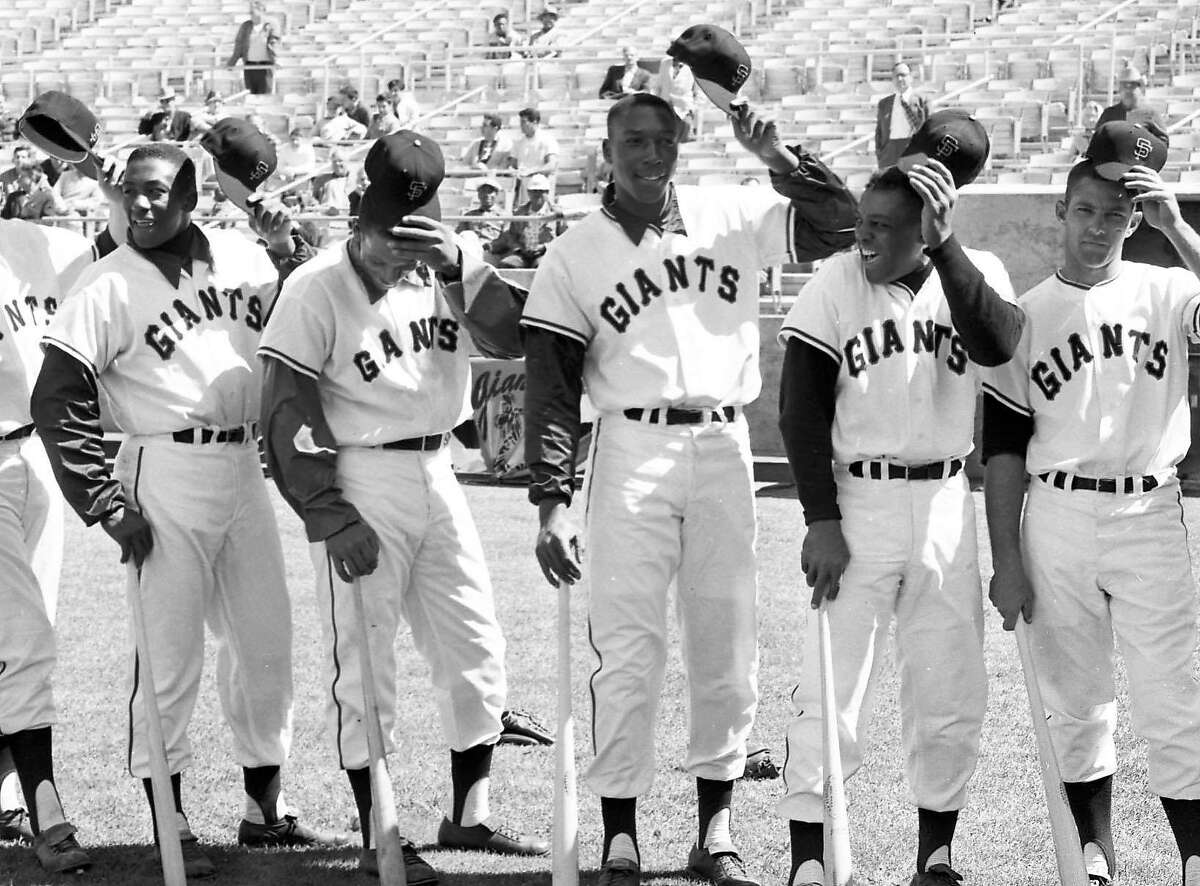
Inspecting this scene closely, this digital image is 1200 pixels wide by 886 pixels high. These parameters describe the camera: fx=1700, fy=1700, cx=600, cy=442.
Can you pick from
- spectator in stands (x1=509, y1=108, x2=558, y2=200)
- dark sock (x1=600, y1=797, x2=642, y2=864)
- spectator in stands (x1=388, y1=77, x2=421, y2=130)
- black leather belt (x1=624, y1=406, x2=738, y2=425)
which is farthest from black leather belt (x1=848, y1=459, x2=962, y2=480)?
spectator in stands (x1=388, y1=77, x2=421, y2=130)

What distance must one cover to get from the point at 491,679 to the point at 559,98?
700 inches

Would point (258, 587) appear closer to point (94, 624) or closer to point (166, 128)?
point (94, 624)

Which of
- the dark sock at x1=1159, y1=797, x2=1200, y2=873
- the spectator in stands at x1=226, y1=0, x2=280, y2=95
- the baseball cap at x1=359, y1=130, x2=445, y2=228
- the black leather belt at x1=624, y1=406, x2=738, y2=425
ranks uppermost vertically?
the spectator in stands at x1=226, y1=0, x2=280, y2=95

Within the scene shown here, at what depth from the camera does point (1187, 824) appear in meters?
4.52

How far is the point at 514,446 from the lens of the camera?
13.3 m

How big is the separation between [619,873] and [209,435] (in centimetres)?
179

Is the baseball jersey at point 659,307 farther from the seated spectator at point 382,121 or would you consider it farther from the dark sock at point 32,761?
the seated spectator at point 382,121

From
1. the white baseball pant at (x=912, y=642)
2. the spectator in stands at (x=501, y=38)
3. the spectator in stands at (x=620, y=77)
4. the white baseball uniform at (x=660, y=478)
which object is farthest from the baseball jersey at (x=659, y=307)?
the spectator in stands at (x=501, y=38)

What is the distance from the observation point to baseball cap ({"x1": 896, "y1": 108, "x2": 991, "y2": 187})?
183 inches

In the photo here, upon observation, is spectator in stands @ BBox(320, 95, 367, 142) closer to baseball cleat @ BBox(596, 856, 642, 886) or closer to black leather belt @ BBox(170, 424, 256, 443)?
black leather belt @ BBox(170, 424, 256, 443)

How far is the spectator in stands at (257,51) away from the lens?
2416cm

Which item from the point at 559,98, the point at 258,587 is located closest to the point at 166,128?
the point at 559,98

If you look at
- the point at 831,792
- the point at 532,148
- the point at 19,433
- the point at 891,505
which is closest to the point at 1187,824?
the point at 831,792

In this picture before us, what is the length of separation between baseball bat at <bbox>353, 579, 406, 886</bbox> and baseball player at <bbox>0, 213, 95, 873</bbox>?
1.12 meters
